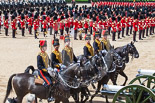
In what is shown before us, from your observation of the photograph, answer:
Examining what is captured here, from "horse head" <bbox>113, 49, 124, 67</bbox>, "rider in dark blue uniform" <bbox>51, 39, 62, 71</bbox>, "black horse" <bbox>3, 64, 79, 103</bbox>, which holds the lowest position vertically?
"black horse" <bbox>3, 64, 79, 103</bbox>

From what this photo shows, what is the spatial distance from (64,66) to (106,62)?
5.84ft

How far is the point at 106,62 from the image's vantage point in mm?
10609

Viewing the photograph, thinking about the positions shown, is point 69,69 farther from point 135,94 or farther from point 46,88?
point 135,94

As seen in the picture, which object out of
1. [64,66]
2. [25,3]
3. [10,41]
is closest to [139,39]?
[10,41]

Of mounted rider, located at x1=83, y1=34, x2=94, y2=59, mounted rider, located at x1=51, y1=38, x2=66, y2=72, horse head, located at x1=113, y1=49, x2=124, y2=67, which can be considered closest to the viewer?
mounted rider, located at x1=51, y1=38, x2=66, y2=72

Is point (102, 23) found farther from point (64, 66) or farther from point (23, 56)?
point (64, 66)

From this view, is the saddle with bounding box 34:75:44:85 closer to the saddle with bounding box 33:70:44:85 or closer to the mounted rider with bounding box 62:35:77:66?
the saddle with bounding box 33:70:44:85

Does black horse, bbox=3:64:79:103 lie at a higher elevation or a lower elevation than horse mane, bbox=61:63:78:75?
lower

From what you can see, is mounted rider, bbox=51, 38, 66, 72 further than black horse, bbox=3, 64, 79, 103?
Yes

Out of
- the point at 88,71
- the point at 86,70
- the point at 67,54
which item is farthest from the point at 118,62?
the point at 86,70

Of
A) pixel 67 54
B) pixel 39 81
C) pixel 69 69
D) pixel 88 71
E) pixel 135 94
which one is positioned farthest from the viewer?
pixel 67 54

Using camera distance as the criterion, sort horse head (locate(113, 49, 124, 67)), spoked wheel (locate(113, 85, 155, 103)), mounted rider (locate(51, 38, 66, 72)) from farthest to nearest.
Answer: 1. horse head (locate(113, 49, 124, 67))
2. mounted rider (locate(51, 38, 66, 72))
3. spoked wheel (locate(113, 85, 155, 103))

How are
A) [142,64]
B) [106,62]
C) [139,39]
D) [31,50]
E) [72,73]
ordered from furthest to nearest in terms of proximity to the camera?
[139,39], [31,50], [142,64], [106,62], [72,73]

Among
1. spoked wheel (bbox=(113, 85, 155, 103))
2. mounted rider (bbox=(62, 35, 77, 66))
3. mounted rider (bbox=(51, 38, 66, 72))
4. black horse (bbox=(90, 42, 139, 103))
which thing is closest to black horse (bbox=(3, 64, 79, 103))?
mounted rider (bbox=(51, 38, 66, 72))
